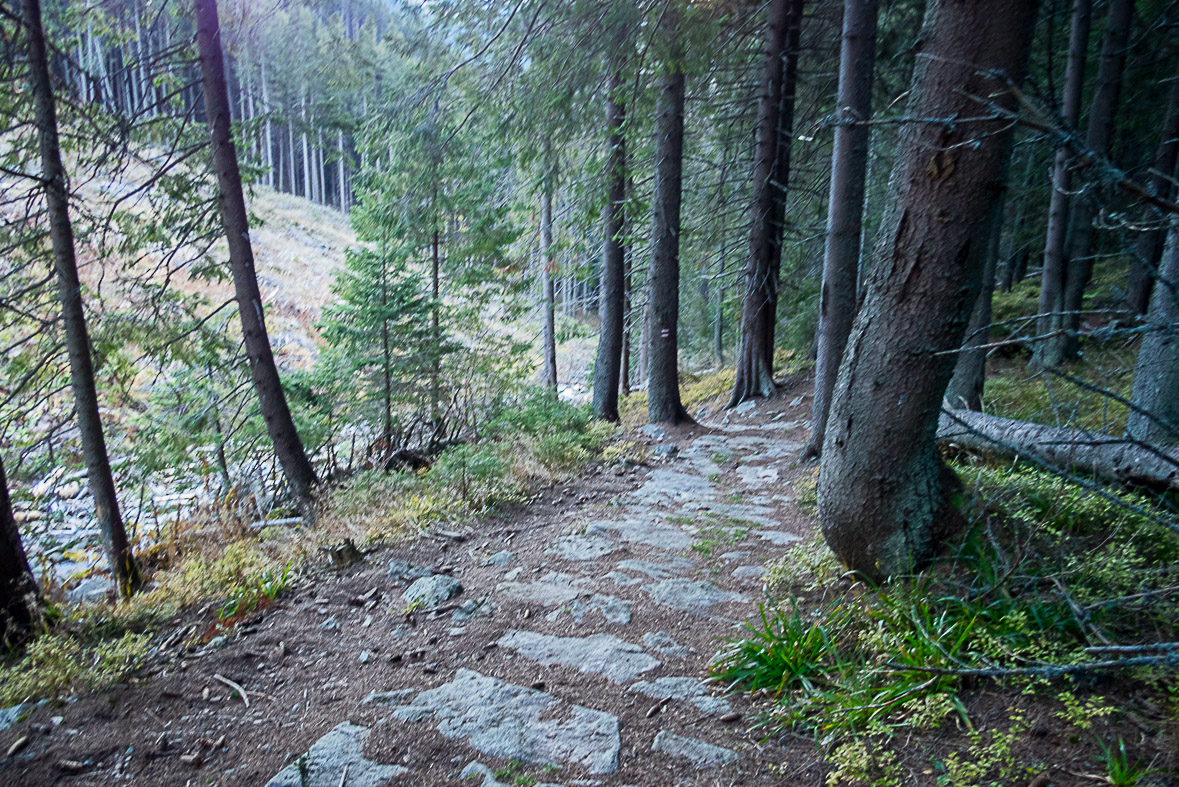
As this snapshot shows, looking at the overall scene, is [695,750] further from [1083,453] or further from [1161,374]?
[1161,374]

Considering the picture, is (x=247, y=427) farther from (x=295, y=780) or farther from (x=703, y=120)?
(x=703, y=120)

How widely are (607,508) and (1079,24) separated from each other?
10.1 meters

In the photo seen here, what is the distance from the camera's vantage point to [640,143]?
1227 centimetres

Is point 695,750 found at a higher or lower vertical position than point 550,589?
higher

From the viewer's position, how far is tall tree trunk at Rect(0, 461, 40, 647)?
14.9 feet

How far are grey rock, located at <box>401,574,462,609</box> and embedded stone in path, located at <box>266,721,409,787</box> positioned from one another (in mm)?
1518

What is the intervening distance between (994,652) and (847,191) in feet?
17.3

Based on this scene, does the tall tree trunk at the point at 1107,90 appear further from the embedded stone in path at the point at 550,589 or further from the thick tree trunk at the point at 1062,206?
the embedded stone in path at the point at 550,589

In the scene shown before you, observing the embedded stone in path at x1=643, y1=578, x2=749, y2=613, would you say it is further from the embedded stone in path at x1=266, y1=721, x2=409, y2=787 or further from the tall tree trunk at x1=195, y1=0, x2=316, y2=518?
the tall tree trunk at x1=195, y1=0, x2=316, y2=518

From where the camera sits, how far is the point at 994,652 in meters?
2.94

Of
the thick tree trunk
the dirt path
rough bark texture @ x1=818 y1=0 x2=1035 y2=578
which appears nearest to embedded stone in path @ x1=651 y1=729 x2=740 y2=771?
the dirt path

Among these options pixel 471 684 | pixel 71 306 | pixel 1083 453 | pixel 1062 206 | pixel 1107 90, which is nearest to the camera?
pixel 471 684

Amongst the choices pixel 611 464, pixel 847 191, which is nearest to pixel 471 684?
pixel 611 464

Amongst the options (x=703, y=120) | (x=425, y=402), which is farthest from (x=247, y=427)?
(x=703, y=120)
